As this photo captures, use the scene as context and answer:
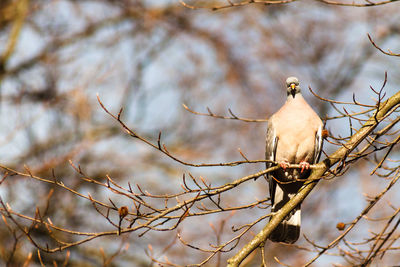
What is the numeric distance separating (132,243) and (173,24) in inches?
188

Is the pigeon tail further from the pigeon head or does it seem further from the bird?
the pigeon head

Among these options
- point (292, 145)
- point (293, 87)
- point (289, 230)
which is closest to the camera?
point (289, 230)

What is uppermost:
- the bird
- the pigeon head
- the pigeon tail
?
the pigeon head

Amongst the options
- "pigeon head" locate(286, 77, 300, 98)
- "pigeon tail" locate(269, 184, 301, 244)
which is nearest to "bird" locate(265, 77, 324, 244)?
"pigeon tail" locate(269, 184, 301, 244)

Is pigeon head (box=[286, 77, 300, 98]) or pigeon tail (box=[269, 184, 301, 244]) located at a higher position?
pigeon head (box=[286, 77, 300, 98])

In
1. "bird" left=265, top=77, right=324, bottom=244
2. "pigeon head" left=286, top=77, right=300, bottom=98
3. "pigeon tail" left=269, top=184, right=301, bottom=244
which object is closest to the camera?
"pigeon tail" left=269, top=184, right=301, bottom=244

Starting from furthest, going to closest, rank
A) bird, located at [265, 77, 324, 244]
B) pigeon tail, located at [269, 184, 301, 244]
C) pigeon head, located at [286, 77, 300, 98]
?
1. pigeon head, located at [286, 77, 300, 98]
2. bird, located at [265, 77, 324, 244]
3. pigeon tail, located at [269, 184, 301, 244]

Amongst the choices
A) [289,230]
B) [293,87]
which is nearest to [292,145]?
[293,87]

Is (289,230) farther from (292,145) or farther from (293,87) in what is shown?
(293,87)

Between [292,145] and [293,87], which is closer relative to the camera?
[292,145]

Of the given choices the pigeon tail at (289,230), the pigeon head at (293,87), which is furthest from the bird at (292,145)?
the pigeon head at (293,87)

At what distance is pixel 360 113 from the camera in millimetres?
3617

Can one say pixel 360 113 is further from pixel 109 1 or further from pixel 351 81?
pixel 109 1

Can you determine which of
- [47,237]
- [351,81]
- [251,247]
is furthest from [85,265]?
[351,81]
